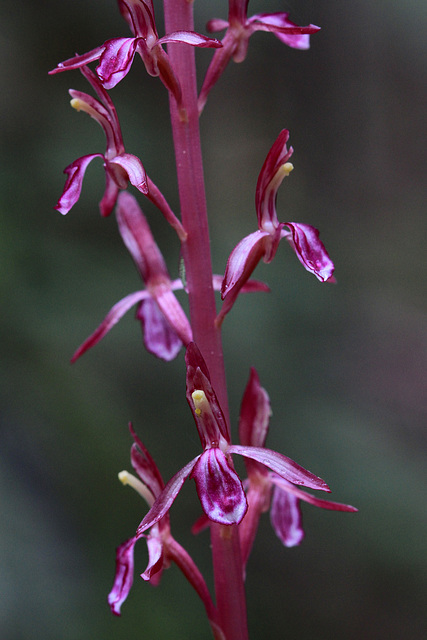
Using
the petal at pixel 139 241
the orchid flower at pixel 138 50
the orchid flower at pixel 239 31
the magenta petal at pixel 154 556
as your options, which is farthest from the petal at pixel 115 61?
the magenta petal at pixel 154 556

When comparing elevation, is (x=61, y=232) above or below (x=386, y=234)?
above

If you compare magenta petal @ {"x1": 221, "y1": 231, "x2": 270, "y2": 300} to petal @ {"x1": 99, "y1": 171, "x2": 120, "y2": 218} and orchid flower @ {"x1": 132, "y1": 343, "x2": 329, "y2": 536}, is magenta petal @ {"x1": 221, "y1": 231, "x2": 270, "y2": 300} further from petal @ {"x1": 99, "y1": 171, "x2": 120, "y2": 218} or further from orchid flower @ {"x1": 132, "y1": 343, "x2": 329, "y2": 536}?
petal @ {"x1": 99, "y1": 171, "x2": 120, "y2": 218}

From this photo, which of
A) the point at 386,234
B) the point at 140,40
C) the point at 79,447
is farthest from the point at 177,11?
the point at 386,234

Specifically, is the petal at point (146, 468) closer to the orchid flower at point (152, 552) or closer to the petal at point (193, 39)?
the orchid flower at point (152, 552)

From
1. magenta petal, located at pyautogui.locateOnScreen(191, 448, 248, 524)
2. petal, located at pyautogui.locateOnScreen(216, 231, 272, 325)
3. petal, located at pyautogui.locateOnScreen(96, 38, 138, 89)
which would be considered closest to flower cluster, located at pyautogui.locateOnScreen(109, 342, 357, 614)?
magenta petal, located at pyautogui.locateOnScreen(191, 448, 248, 524)

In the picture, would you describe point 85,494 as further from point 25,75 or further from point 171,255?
point 25,75

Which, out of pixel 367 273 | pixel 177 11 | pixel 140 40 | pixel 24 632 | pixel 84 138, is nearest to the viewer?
pixel 140 40

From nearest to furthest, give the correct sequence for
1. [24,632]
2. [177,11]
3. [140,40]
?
[140,40]
[177,11]
[24,632]

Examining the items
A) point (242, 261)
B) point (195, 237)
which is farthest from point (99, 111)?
point (242, 261)
